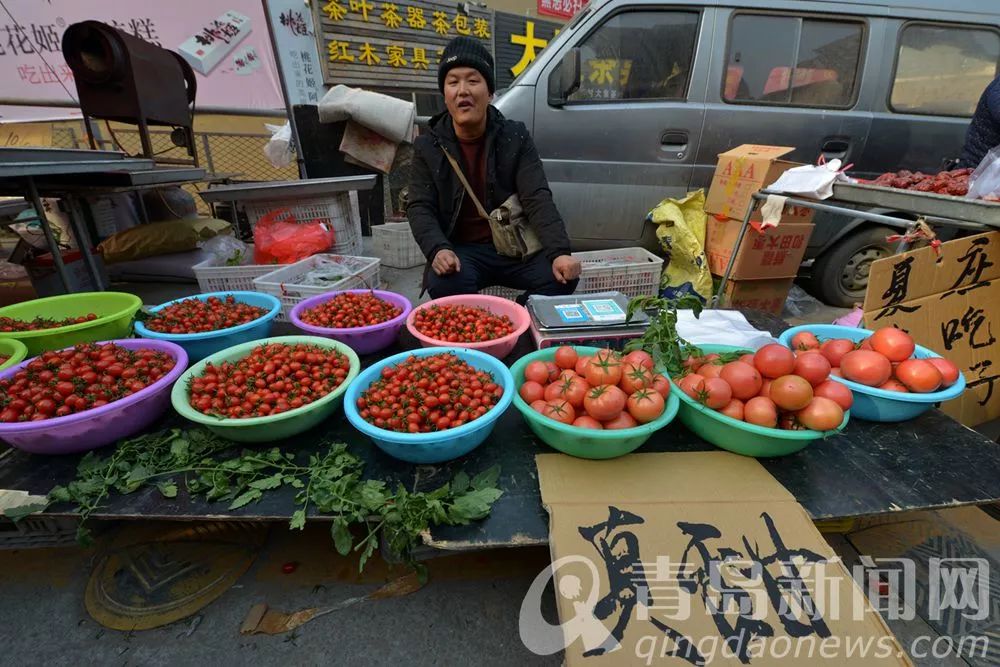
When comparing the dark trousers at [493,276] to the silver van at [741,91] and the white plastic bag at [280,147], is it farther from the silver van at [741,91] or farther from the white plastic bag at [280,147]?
the white plastic bag at [280,147]

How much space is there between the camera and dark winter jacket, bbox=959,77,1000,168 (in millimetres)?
3111

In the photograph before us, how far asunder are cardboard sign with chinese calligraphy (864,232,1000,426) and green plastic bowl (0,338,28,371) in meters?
3.64

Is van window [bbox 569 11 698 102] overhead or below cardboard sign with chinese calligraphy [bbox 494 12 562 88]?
below

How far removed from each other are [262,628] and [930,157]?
20.9ft

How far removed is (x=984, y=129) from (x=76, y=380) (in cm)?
575

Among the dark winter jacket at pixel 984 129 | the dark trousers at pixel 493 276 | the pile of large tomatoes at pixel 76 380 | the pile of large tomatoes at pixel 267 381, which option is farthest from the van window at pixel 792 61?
the pile of large tomatoes at pixel 76 380

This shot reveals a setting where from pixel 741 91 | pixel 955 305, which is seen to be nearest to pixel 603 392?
pixel 955 305

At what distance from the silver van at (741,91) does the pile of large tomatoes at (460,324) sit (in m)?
2.52

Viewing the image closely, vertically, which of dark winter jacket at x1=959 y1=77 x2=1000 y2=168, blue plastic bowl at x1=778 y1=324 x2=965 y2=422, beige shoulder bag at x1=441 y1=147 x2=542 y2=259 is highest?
dark winter jacket at x1=959 y1=77 x2=1000 y2=168

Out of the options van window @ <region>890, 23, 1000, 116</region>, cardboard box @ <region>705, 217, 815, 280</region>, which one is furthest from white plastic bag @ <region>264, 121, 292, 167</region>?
van window @ <region>890, 23, 1000, 116</region>

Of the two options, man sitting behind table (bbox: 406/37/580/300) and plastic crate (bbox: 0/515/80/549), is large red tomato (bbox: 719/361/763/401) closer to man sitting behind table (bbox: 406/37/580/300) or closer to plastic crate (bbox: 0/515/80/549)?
man sitting behind table (bbox: 406/37/580/300)

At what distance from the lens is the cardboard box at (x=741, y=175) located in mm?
3518

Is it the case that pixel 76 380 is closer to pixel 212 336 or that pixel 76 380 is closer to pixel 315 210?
pixel 212 336

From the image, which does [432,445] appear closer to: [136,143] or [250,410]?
[250,410]
